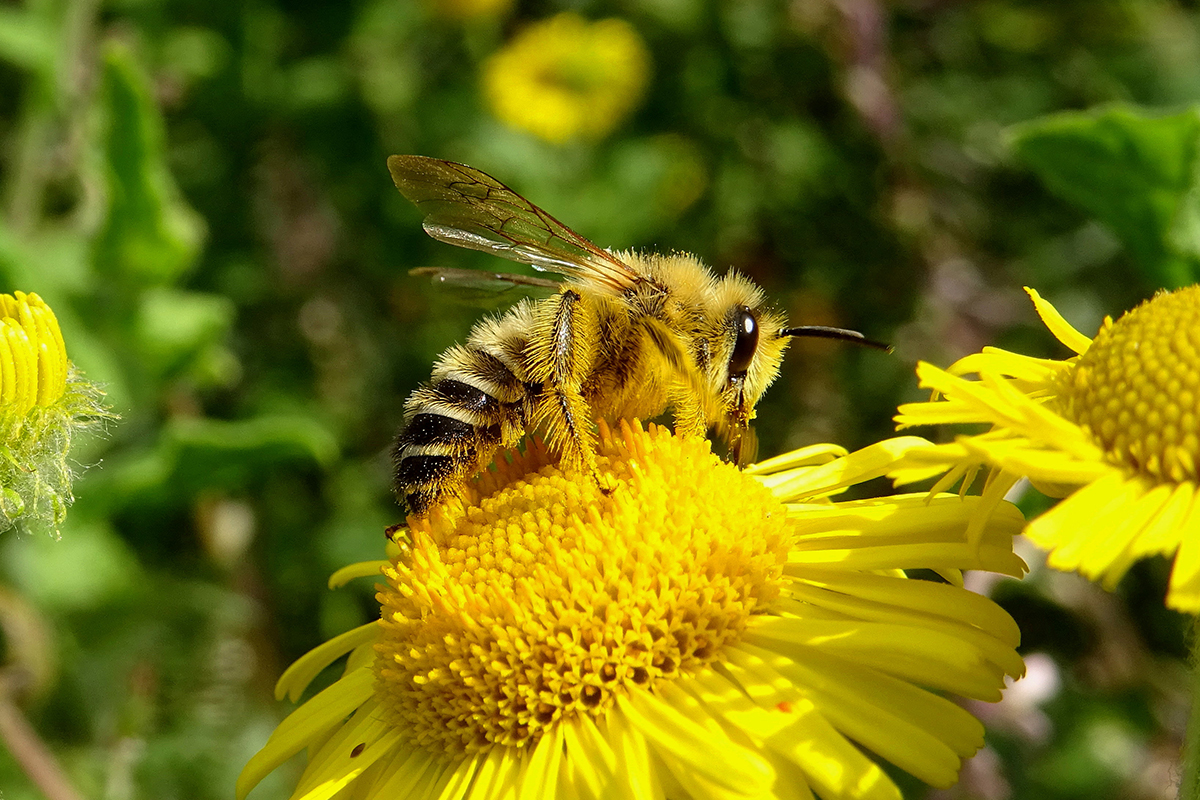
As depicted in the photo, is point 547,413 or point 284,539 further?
point 284,539

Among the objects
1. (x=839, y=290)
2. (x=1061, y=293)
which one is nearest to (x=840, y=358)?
(x=839, y=290)

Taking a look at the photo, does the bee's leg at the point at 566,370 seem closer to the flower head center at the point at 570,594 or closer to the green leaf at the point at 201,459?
the flower head center at the point at 570,594

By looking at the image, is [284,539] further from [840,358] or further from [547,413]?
[547,413]

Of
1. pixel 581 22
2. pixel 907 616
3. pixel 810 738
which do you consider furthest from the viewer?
pixel 581 22

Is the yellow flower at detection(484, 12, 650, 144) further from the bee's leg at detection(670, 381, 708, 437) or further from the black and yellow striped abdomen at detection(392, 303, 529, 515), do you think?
the bee's leg at detection(670, 381, 708, 437)

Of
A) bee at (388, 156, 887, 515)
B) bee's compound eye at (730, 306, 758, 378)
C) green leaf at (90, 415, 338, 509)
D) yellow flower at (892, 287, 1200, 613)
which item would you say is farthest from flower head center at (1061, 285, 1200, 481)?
green leaf at (90, 415, 338, 509)

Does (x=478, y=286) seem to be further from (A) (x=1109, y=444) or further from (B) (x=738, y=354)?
(A) (x=1109, y=444)

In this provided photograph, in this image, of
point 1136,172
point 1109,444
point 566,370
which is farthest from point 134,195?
point 1109,444
